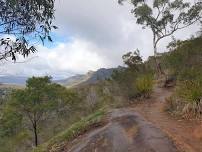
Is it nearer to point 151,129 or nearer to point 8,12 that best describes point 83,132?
point 151,129

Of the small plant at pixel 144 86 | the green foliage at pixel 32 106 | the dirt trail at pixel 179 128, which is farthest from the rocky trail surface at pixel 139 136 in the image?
the green foliage at pixel 32 106

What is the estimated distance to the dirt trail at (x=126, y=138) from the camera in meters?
10.9

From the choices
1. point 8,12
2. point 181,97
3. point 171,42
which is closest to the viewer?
point 8,12

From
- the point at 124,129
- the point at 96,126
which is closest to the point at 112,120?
the point at 96,126

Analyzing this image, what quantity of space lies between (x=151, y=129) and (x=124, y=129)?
1.02 m

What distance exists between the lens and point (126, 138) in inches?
471

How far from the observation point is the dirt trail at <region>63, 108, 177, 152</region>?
1090 centimetres

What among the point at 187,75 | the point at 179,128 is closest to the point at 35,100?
the point at 187,75

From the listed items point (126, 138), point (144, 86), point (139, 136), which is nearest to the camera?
point (139, 136)

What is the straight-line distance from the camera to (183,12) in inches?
1463

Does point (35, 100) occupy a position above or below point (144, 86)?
below

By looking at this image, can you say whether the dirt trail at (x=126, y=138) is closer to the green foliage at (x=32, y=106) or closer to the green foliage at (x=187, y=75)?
the green foliage at (x=187, y=75)

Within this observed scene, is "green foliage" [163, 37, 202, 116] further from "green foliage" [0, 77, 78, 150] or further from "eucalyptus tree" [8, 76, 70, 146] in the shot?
"green foliage" [0, 77, 78, 150]

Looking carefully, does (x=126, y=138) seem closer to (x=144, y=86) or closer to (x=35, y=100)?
(x=144, y=86)
